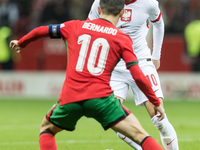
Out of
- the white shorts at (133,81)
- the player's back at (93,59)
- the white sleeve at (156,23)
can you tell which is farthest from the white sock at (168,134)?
the player's back at (93,59)

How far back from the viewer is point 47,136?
218 inches

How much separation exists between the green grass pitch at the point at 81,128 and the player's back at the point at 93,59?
8.70ft

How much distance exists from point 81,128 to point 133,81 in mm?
3514

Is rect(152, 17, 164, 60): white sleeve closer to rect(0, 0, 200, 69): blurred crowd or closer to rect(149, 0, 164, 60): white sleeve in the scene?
rect(149, 0, 164, 60): white sleeve

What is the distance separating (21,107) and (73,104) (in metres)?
8.63

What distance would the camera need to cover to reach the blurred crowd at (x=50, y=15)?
16672mm

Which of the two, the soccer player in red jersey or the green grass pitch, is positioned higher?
the soccer player in red jersey

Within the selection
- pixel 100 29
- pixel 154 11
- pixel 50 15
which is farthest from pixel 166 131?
pixel 50 15

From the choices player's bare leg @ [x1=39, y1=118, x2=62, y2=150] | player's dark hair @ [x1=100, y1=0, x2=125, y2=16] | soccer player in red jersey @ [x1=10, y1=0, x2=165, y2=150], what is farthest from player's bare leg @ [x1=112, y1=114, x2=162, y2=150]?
player's dark hair @ [x1=100, y1=0, x2=125, y2=16]

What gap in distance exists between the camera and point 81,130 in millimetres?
9984

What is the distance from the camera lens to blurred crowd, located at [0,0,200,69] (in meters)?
16.7

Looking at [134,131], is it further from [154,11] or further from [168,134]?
[154,11]

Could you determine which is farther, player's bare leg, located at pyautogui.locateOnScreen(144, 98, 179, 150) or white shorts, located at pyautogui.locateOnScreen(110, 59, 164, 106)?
white shorts, located at pyautogui.locateOnScreen(110, 59, 164, 106)

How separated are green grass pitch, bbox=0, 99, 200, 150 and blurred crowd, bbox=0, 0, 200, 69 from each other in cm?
261
